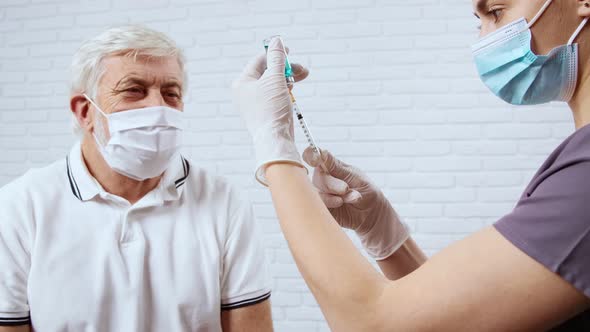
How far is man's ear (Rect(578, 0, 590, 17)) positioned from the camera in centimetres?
81

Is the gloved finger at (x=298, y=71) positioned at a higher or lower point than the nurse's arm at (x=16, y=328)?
higher

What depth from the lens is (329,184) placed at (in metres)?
1.16

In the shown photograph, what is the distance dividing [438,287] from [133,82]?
3.35 feet

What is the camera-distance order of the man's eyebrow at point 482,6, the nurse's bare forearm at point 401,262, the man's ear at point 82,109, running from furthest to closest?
the man's ear at point 82,109 → the nurse's bare forearm at point 401,262 → the man's eyebrow at point 482,6

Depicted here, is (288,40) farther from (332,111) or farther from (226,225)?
(226,225)

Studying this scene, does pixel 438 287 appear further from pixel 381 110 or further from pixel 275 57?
pixel 381 110

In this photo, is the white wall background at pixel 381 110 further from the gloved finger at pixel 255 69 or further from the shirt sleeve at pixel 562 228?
the shirt sleeve at pixel 562 228

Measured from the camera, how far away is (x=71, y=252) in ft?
4.23

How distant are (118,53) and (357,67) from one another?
56.4 inches

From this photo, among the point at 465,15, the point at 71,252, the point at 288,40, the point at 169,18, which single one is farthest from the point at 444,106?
the point at 71,252

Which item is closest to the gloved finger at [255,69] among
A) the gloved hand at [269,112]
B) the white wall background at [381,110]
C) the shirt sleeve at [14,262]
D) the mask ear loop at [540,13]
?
the gloved hand at [269,112]

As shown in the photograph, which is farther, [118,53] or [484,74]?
[118,53]

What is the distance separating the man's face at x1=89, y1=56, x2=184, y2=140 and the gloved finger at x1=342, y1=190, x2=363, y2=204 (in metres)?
0.61

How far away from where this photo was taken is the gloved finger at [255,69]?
108cm
